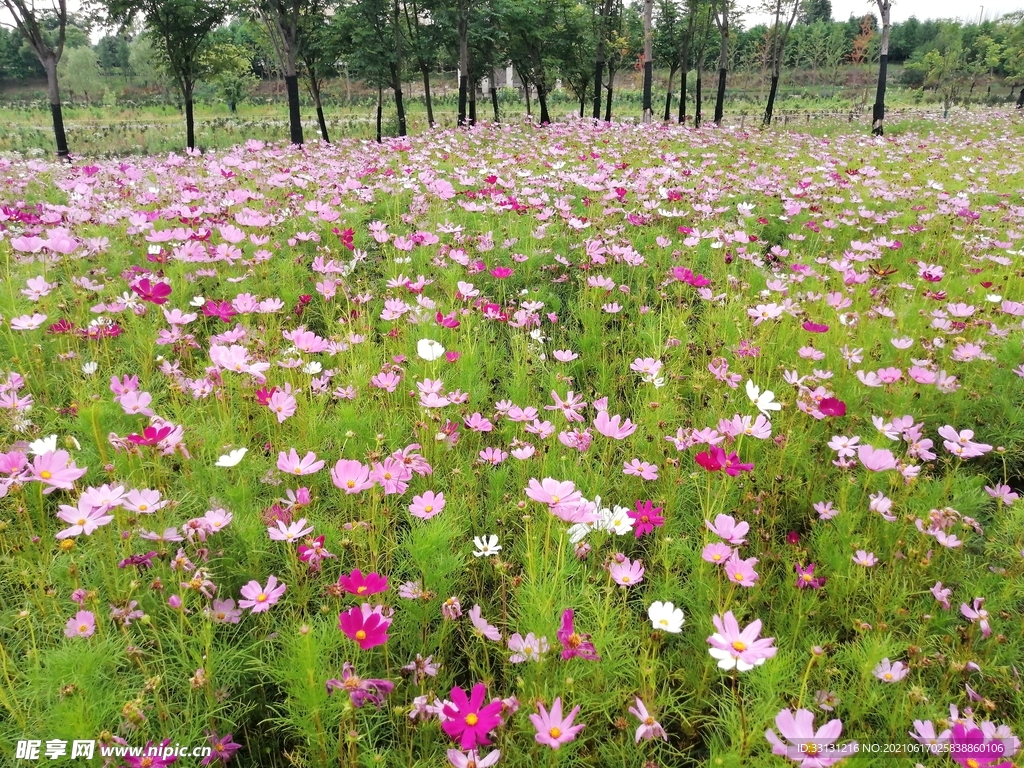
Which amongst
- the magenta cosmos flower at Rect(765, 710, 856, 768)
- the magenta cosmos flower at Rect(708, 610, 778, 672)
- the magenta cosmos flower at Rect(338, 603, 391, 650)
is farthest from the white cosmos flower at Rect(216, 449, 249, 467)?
the magenta cosmos flower at Rect(765, 710, 856, 768)

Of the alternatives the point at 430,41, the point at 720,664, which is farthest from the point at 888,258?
the point at 430,41

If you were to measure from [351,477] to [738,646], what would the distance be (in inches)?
38.7

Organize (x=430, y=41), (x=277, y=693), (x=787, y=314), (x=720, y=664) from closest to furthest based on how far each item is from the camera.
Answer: (x=720, y=664)
(x=277, y=693)
(x=787, y=314)
(x=430, y=41)

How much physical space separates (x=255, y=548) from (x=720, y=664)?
1200 mm

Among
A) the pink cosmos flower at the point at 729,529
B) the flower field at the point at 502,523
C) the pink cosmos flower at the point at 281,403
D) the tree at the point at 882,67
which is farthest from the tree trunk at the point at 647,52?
the pink cosmos flower at the point at 729,529

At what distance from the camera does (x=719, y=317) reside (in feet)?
10.3

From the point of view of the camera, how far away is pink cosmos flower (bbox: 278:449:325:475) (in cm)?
152

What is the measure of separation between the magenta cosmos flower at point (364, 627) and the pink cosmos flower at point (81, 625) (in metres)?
0.62

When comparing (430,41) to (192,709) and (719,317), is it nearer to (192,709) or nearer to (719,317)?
(719,317)

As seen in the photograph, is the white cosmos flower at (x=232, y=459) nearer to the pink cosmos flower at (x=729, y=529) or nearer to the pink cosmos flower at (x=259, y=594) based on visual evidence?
the pink cosmos flower at (x=259, y=594)

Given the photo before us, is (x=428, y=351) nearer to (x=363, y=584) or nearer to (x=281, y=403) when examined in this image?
(x=281, y=403)

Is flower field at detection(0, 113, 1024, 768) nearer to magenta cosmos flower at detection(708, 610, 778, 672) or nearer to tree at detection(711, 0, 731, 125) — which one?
magenta cosmos flower at detection(708, 610, 778, 672)

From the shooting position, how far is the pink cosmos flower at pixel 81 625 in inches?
48.0

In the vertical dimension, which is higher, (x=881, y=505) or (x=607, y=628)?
(x=881, y=505)
